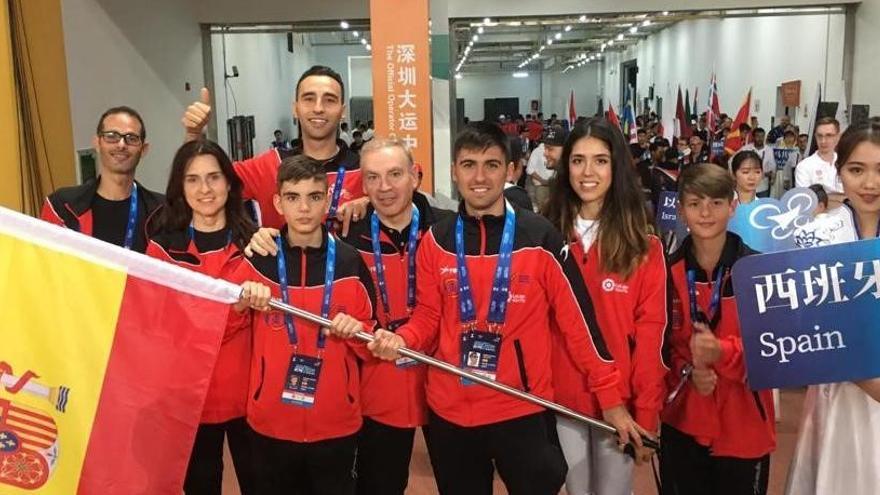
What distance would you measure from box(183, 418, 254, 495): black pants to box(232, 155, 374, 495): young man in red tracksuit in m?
0.17

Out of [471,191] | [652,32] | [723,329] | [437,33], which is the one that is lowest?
[723,329]

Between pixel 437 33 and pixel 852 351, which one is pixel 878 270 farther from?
pixel 437 33

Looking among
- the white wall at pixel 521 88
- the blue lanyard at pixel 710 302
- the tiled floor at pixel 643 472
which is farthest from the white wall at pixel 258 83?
the white wall at pixel 521 88

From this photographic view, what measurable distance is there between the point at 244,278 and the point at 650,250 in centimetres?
127

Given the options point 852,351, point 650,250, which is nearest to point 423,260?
point 650,250

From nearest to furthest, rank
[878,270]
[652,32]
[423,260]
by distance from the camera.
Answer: [878,270] → [423,260] → [652,32]

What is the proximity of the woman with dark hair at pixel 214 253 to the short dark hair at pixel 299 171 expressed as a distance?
0.31 meters

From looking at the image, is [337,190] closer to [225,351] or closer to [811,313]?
[225,351]

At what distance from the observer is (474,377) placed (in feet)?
6.87

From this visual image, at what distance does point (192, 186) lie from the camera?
2.49 m

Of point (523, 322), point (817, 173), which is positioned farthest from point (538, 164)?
point (523, 322)

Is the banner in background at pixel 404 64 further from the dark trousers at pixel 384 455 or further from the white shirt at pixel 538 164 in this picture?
the white shirt at pixel 538 164

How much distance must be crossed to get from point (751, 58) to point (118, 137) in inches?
551

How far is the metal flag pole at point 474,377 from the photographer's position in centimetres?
209
